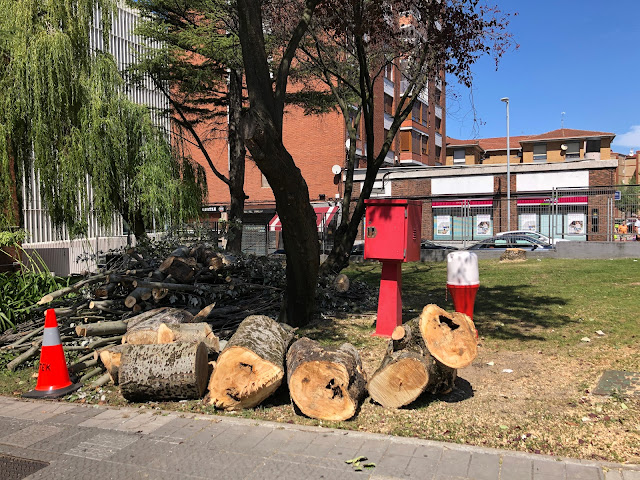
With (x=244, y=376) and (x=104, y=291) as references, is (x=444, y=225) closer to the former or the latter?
(x=104, y=291)

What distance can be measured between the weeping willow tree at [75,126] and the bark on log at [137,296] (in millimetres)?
3128

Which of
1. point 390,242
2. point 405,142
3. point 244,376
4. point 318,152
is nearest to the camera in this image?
point 244,376

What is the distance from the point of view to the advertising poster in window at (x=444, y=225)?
23278 millimetres

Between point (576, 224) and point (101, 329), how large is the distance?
60.4ft

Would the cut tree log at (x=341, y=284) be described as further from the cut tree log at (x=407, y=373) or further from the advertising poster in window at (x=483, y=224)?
the advertising poster in window at (x=483, y=224)

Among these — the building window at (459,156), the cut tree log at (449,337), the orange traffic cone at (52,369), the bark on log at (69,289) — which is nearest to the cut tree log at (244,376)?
the cut tree log at (449,337)

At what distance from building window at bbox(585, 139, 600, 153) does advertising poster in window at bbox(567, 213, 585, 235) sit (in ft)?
121

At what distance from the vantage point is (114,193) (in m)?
9.95

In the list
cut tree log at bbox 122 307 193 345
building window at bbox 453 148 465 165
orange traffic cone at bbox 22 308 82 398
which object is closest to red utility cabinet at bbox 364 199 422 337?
cut tree log at bbox 122 307 193 345

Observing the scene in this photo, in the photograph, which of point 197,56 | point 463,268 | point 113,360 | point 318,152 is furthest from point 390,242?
point 318,152

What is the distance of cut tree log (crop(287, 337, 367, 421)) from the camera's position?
439 cm

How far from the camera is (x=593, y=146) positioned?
51.5 metres

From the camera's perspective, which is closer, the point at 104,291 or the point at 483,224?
the point at 104,291

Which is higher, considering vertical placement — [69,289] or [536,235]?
[536,235]
